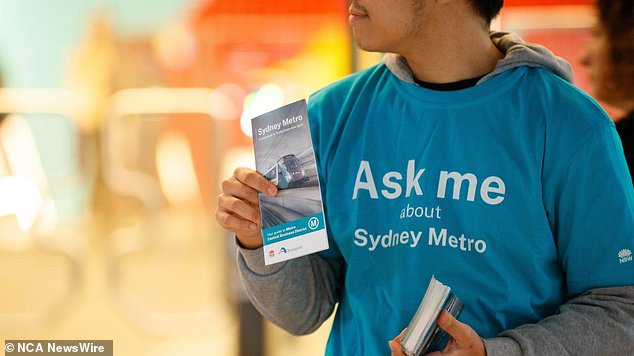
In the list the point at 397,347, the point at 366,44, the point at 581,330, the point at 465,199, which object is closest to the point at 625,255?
the point at 581,330

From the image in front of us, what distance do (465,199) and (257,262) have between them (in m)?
0.33

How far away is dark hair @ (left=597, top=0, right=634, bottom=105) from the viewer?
173 cm

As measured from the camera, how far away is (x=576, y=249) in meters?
1.24

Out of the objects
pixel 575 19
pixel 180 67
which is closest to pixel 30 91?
pixel 180 67

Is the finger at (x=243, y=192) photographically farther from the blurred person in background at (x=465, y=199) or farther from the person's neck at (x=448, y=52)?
the person's neck at (x=448, y=52)

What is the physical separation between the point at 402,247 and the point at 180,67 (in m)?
2.46

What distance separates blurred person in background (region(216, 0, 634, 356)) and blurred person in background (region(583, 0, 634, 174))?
43 cm

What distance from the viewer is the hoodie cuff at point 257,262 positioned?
1.36m

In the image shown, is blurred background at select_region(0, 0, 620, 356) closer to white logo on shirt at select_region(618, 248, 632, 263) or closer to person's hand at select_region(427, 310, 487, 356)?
white logo on shirt at select_region(618, 248, 632, 263)

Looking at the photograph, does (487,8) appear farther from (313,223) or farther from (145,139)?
(145,139)

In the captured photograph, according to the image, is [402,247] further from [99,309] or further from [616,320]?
[99,309]

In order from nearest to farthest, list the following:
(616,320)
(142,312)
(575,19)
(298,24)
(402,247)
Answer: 1. (616,320)
2. (402,247)
3. (575,19)
4. (298,24)
5. (142,312)
